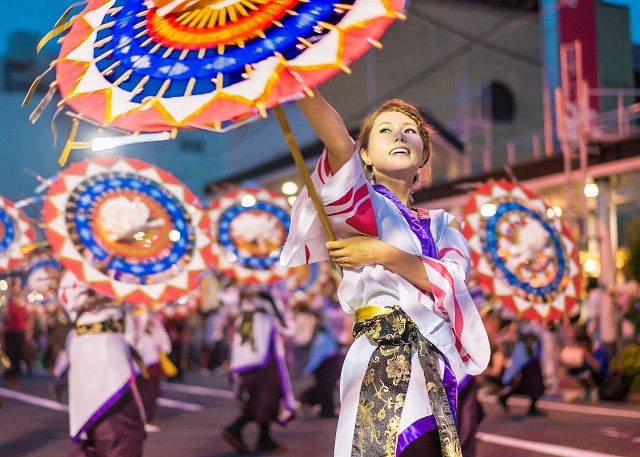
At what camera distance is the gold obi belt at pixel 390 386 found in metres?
2.77

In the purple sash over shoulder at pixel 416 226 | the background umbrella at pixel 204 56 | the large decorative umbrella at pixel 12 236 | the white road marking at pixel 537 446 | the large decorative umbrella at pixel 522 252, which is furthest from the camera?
the large decorative umbrella at pixel 12 236

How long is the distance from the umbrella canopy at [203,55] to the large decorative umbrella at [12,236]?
6.86 meters

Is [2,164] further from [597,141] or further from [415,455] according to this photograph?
[415,455]

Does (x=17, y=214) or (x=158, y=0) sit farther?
(x=17, y=214)

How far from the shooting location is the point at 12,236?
30.4 feet

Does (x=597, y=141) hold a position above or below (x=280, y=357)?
above

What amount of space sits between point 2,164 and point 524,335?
103 ft

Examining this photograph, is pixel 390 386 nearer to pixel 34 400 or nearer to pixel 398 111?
pixel 398 111

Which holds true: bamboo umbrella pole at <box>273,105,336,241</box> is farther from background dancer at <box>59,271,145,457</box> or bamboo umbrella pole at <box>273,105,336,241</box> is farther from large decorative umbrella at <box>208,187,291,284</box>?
large decorative umbrella at <box>208,187,291,284</box>

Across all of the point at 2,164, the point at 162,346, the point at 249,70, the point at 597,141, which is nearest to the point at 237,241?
the point at 162,346

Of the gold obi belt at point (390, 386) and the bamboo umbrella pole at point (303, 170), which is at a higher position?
the bamboo umbrella pole at point (303, 170)

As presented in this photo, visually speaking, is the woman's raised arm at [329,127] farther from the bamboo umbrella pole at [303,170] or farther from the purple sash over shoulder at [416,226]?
the purple sash over shoulder at [416,226]

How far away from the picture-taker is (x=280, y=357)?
8.70 metres

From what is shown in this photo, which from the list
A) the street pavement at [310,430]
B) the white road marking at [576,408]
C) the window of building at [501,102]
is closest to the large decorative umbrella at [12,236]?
the street pavement at [310,430]
